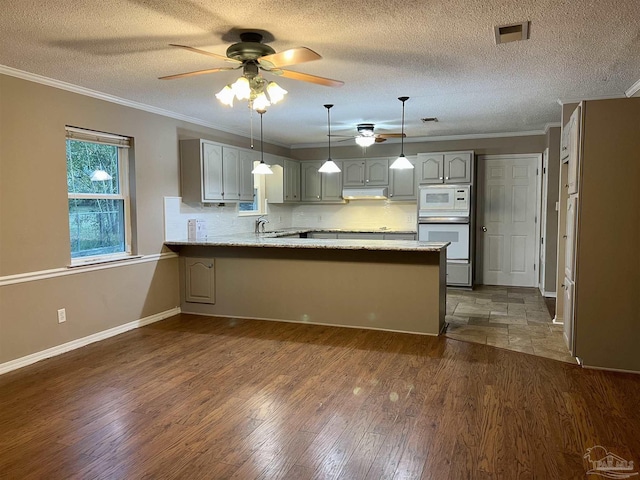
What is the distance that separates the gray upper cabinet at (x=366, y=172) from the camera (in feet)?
24.7

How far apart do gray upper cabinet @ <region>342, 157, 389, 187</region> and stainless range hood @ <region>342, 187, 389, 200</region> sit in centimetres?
8

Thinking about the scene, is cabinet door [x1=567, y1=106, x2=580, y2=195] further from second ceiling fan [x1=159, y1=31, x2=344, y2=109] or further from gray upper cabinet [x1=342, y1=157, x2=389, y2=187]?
gray upper cabinet [x1=342, y1=157, x2=389, y2=187]

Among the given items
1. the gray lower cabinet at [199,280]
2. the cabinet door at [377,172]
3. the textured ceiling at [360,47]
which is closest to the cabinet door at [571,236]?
the textured ceiling at [360,47]

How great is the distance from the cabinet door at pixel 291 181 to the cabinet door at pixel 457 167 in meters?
2.53

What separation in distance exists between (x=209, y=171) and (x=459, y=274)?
13.0 feet

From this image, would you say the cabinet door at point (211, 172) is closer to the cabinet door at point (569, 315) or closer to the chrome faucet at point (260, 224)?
the chrome faucet at point (260, 224)

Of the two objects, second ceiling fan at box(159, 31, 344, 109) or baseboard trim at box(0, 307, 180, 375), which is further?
baseboard trim at box(0, 307, 180, 375)

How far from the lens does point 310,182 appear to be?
806 centimetres

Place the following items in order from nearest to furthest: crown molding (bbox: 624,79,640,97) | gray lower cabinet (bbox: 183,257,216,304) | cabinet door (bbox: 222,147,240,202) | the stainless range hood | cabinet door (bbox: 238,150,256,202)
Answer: crown molding (bbox: 624,79,640,97)
gray lower cabinet (bbox: 183,257,216,304)
cabinet door (bbox: 222,147,240,202)
cabinet door (bbox: 238,150,256,202)
the stainless range hood

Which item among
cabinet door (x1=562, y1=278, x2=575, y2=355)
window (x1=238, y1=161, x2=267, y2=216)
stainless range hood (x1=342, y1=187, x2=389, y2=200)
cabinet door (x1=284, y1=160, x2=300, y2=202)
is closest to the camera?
cabinet door (x1=562, y1=278, x2=575, y2=355)

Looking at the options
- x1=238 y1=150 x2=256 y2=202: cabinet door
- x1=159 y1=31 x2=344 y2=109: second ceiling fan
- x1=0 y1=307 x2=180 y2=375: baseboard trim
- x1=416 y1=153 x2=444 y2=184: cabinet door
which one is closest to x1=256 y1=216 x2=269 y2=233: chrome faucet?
x1=238 y1=150 x2=256 y2=202: cabinet door

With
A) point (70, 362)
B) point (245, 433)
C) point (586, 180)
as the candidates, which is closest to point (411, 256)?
point (586, 180)

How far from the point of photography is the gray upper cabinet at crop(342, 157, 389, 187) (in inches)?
297

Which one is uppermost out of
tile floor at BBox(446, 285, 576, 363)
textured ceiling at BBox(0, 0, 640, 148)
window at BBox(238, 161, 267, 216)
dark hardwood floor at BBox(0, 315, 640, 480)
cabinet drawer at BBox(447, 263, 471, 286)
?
textured ceiling at BBox(0, 0, 640, 148)
